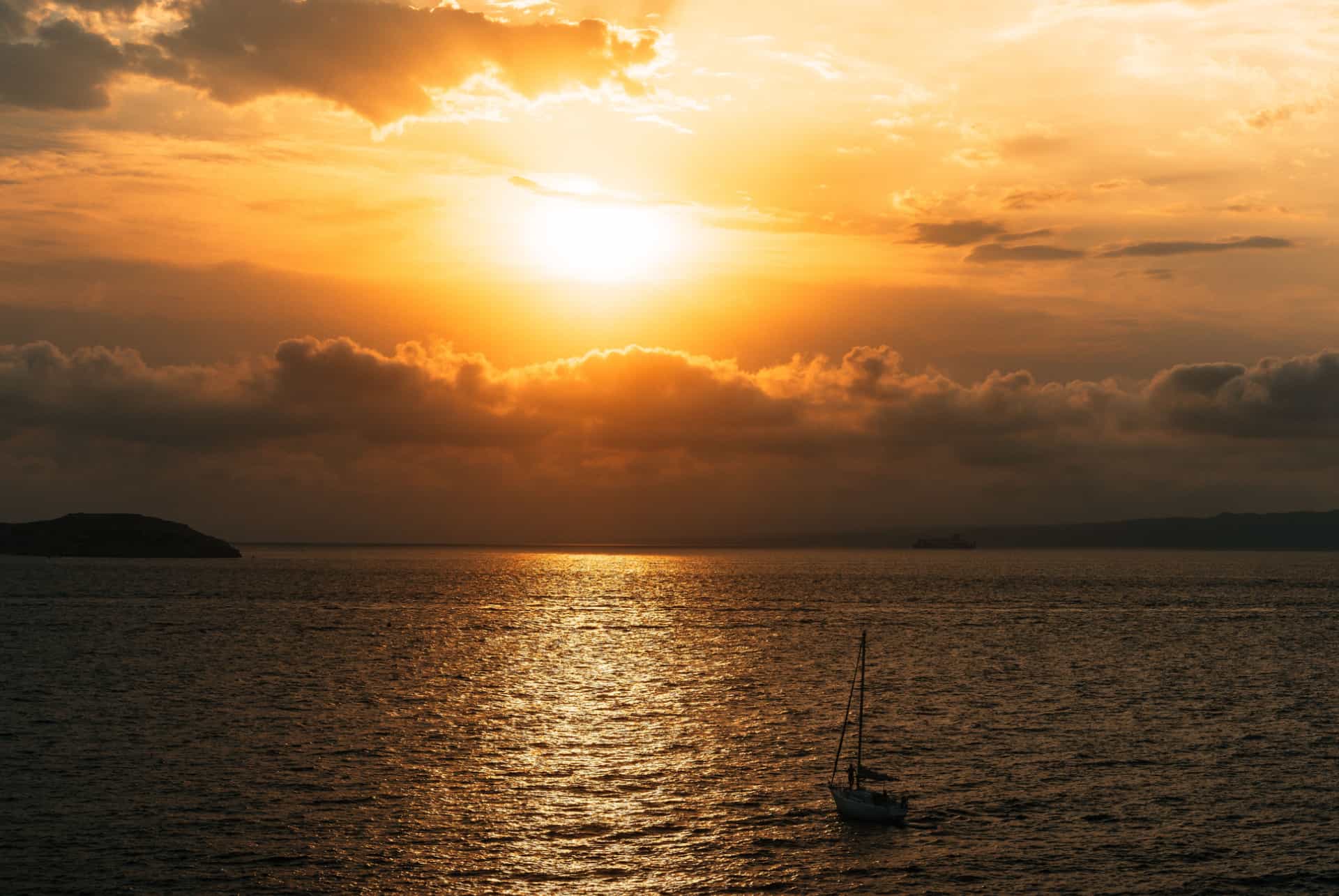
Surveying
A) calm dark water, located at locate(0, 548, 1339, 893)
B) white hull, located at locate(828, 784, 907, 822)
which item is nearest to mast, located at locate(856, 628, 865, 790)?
white hull, located at locate(828, 784, 907, 822)

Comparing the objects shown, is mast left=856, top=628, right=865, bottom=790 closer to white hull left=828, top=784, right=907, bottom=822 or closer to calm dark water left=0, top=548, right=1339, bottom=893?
white hull left=828, top=784, right=907, bottom=822

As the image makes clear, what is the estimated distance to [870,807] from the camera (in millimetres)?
60656

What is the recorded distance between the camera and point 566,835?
58.8 m

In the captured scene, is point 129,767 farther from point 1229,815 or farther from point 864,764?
point 1229,815

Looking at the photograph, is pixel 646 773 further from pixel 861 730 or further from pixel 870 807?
pixel 870 807

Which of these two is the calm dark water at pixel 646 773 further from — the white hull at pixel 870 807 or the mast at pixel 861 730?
the mast at pixel 861 730

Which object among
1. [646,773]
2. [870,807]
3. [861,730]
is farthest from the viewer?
[646,773]

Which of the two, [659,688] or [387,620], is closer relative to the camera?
[659,688]

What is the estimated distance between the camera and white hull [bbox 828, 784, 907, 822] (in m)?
60.7

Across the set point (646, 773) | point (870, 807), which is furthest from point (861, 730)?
point (646, 773)

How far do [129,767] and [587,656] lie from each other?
7635 centimetres

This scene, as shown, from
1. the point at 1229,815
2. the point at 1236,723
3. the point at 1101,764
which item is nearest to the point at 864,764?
the point at 1101,764

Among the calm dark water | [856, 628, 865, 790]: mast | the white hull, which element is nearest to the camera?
the calm dark water

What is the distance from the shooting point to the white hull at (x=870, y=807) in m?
60.7
